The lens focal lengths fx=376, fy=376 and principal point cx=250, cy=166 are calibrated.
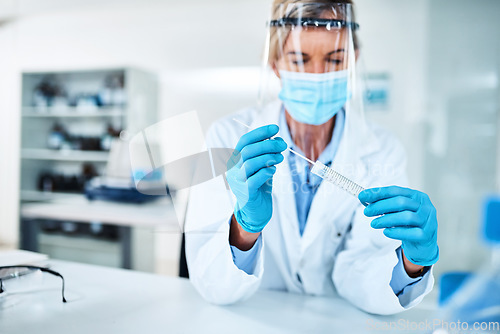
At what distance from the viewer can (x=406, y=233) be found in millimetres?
702

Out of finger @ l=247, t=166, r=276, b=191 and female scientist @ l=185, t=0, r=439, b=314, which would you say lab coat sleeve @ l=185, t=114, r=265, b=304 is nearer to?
female scientist @ l=185, t=0, r=439, b=314

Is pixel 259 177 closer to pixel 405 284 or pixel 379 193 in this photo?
pixel 379 193

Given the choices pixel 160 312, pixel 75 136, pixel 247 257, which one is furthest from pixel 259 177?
pixel 75 136

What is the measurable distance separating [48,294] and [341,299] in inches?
28.2

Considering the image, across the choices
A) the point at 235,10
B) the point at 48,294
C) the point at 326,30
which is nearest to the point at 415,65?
the point at 235,10

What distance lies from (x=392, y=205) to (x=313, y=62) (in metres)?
0.38

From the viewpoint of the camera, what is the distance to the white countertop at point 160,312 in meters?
0.74

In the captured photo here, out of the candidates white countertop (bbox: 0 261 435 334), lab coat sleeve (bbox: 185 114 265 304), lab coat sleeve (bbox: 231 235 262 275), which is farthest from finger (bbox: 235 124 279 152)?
white countertop (bbox: 0 261 435 334)

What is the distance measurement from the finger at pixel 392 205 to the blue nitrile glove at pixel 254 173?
20cm

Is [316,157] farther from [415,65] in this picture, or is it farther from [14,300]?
[415,65]

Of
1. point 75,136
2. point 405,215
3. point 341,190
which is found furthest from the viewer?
point 75,136

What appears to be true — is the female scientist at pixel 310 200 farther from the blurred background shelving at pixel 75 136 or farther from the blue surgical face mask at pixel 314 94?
the blurred background shelving at pixel 75 136

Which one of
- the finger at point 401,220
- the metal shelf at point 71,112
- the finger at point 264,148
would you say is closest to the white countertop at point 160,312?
the finger at point 401,220

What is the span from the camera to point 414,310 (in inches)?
34.5
